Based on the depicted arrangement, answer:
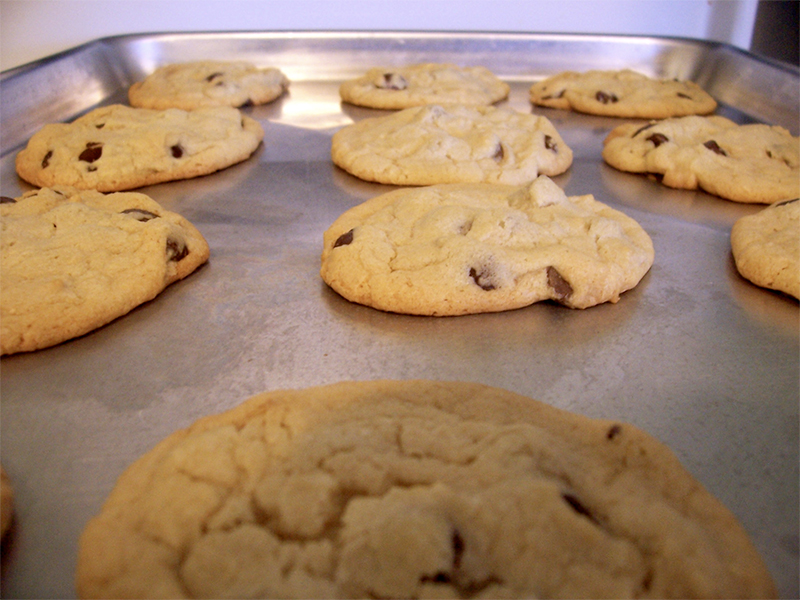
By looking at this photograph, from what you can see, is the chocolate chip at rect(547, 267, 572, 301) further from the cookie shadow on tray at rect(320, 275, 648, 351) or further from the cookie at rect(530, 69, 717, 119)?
the cookie at rect(530, 69, 717, 119)

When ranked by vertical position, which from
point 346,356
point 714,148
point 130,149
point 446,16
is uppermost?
point 446,16

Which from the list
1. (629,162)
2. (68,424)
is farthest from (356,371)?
(629,162)

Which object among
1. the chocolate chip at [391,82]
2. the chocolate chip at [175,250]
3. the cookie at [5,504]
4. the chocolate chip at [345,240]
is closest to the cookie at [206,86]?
the chocolate chip at [391,82]

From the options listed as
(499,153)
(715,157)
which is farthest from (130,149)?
(715,157)

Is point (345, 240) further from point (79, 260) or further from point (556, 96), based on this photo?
point (556, 96)

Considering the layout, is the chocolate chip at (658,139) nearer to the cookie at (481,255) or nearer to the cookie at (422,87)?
the cookie at (481,255)

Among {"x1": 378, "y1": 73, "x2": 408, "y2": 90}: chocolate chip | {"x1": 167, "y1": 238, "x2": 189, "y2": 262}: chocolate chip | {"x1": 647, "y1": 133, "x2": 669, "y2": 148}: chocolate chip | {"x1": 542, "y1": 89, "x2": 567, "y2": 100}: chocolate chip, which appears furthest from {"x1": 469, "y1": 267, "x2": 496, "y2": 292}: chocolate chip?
{"x1": 542, "y1": 89, "x2": 567, "y2": 100}: chocolate chip
